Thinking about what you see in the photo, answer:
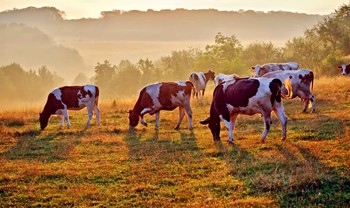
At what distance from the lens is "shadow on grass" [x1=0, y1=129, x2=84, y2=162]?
1206cm

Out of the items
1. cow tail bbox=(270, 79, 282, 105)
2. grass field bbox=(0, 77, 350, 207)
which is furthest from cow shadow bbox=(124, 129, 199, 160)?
cow tail bbox=(270, 79, 282, 105)

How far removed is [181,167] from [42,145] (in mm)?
5881

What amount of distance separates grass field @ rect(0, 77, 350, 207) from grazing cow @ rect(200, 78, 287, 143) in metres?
0.77

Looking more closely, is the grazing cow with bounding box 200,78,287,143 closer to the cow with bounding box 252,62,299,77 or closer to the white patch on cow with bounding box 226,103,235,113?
the white patch on cow with bounding box 226,103,235,113

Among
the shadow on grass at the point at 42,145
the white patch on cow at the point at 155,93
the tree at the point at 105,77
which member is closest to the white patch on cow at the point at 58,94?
the shadow on grass at the point at 42,145

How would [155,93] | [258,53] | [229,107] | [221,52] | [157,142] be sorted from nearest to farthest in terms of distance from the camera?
1. [229,107]
2. [157,142]
3. [155,93]
4. [258,53]
5. [221,52]

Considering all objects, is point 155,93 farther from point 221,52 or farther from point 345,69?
point 221,52

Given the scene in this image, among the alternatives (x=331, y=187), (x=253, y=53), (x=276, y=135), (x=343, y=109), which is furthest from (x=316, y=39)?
(x=331, y=187)

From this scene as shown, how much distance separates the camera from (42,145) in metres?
13.8

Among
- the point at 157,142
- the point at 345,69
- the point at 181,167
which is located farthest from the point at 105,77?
the point at 181,167

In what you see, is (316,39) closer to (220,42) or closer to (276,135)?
(220,42)

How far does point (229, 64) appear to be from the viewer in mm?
64500

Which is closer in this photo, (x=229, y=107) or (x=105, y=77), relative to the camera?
(x=229, y=107)

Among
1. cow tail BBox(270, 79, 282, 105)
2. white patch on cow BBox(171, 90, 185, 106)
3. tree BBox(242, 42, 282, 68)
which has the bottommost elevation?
white patch on cow BBox(171, 90, 185, 106)
